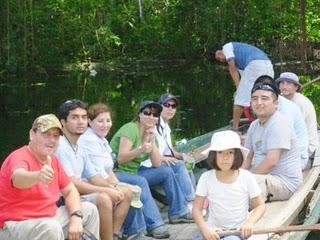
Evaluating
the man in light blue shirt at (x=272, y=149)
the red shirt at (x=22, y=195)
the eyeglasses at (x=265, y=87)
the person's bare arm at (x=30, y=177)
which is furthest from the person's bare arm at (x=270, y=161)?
the person's bare arm at (x=30, y=177)

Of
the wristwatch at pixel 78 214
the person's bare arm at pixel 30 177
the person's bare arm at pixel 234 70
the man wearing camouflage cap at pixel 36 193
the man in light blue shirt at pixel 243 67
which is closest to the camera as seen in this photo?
the person's bare arm at pixel 30 177

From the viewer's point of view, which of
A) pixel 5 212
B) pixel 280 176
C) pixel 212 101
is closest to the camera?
pixel 5 212

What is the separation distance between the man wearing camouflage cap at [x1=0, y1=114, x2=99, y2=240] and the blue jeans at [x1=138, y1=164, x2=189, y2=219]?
5.14 ft

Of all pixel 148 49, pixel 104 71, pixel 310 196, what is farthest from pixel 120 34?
pixel 310 196

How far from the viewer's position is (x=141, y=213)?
17.3 feet

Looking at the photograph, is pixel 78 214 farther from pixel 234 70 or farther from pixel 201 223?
pixel 234 70

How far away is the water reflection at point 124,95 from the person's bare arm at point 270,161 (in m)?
7.02

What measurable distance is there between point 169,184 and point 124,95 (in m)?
15.5

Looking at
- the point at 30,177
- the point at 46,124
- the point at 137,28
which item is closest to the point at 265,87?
the point at 46,124

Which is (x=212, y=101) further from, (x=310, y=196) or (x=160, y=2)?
(x=160, y=2)

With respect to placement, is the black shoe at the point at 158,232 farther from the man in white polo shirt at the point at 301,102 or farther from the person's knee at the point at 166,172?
the man in white polo shirt at the point at 301,102

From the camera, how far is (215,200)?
14.3ft

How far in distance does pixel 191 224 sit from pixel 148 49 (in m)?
30.2

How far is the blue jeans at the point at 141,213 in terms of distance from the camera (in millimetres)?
5223
